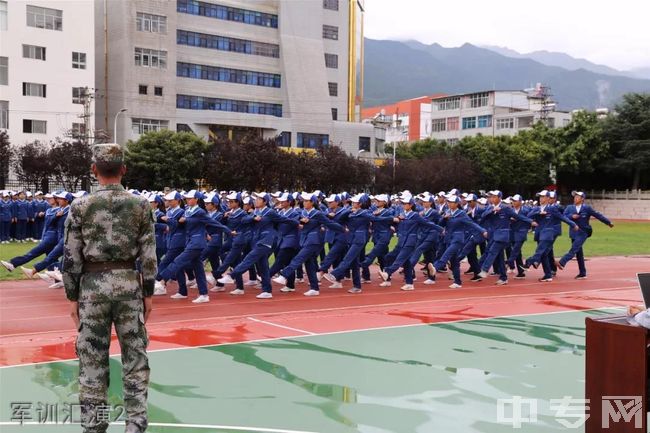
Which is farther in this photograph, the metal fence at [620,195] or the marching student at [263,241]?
the metal fence at [620,195]

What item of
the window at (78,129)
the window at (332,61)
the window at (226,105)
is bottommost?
the window at (78,129)

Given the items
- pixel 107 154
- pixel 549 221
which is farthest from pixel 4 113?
pixel 107 154

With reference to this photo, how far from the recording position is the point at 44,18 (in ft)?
133

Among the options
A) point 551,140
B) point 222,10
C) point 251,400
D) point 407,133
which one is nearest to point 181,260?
point 251,400

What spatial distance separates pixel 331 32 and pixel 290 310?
162ft

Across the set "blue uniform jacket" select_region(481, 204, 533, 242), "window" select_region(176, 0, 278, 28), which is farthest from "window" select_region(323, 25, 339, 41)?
"blue uniform jacket" select_region(481, 204, 533, 242)

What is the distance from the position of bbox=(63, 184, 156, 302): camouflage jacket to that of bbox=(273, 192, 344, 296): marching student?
751 cm

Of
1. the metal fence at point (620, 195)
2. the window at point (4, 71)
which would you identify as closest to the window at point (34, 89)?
the window at point (4, 71)

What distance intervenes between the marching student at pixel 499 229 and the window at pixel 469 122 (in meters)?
58.2

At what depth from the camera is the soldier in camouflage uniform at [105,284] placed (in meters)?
4.23

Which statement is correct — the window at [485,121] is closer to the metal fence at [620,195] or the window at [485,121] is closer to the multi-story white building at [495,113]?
the multi-story white building at [495,113]

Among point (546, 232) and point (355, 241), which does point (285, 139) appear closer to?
point (546, 232)

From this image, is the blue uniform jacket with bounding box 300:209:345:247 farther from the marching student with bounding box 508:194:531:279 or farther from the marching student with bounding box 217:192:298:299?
the marching student with bounding box 508:194:531:279

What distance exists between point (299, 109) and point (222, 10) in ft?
28.9
